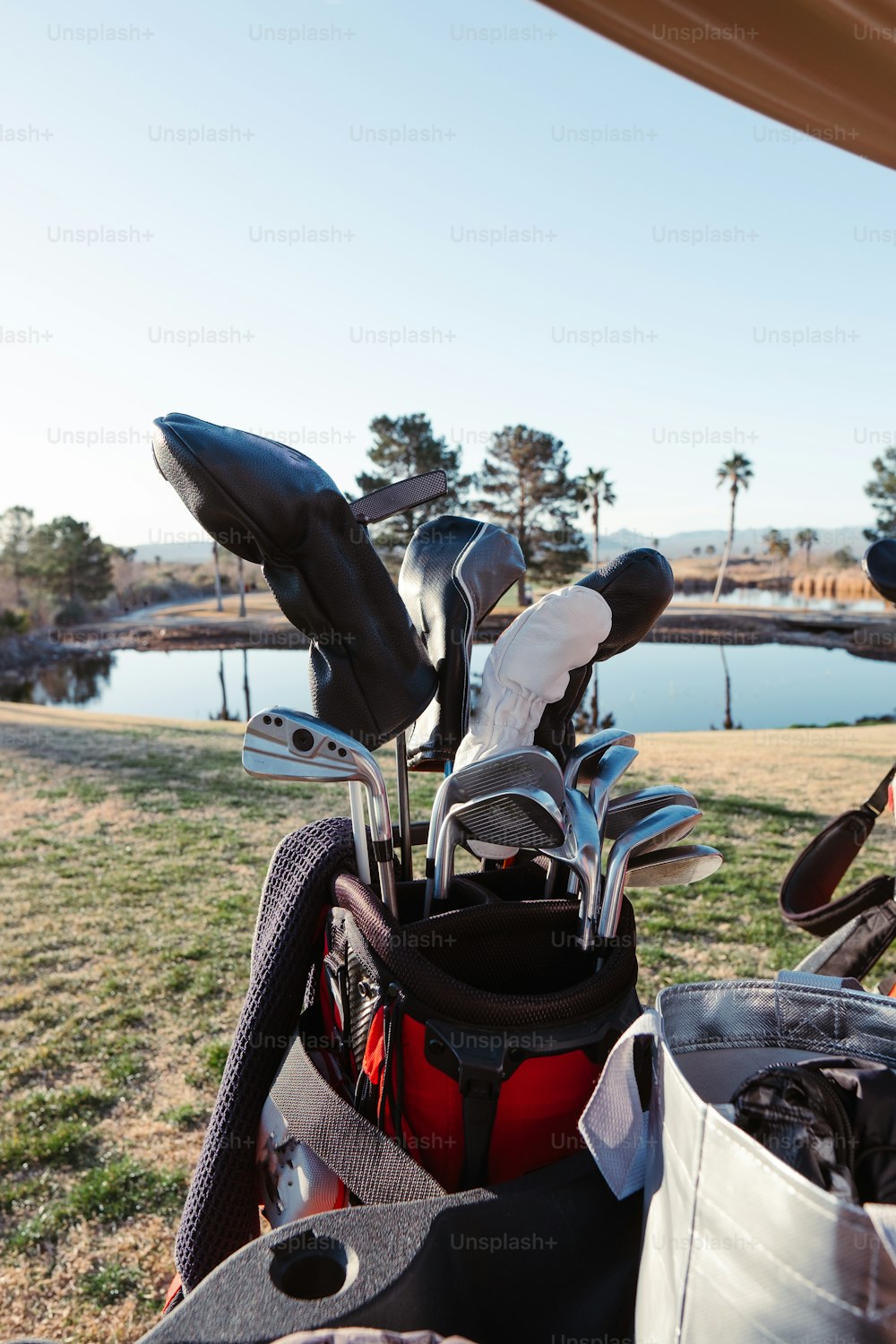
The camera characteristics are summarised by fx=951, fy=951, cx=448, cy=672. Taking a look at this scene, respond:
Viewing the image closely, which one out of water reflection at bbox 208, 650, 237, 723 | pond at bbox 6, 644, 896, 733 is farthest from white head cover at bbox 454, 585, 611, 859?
pond at bbox 6, 644, 896, 733

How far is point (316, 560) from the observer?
3.20ft

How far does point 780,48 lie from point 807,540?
47722mm

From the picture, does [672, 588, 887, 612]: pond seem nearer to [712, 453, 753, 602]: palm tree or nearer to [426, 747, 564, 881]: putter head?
[712, 453, 753, 602]: palm tree

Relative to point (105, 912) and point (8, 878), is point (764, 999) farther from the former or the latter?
point (8, 878)

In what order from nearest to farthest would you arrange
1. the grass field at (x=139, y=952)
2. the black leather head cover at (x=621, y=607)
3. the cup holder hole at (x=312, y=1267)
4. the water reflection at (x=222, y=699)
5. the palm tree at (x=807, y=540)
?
the cup holder hole at (x=312, y=1267) → the black leather head cover at (x=621, y=607) → the grass field at (x=139, y=952) → the water reflection at (x=222, y=699) → the palm tree at (x=807, y=540)

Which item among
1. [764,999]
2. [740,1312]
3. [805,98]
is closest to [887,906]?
[764,999]

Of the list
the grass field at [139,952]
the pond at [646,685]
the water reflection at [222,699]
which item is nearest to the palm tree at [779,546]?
the pond at [646,685]

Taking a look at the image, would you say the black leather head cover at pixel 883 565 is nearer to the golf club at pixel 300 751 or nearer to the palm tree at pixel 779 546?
the golf club at pixel 300 751

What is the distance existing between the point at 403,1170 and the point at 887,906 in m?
1.15

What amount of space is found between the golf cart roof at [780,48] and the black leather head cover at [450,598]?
3.27 feet

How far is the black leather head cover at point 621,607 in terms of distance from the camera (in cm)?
116

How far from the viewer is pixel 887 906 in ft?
5.56

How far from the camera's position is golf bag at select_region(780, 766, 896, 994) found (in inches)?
66.6

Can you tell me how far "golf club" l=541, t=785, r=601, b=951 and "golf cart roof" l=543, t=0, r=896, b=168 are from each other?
1.42 metres
